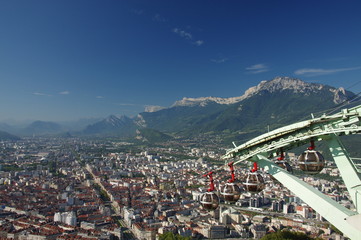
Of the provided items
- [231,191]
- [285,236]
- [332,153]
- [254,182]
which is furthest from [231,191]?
[285,236]

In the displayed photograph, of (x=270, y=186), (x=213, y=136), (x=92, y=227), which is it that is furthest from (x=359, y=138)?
(x=92, y=227)

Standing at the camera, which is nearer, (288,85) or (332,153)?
(332,153)

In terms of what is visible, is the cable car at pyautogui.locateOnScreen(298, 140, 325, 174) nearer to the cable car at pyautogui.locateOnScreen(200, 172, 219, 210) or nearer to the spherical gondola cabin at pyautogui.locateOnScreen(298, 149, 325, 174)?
the spherical gondola cabin at pyautogui.locateOnScreen(298, 149, 325, 174)

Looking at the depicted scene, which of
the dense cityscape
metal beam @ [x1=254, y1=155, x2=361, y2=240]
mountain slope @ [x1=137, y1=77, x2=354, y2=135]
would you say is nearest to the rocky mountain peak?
mountain slope @ [x1=137, y1=77, x2=354, y2=135]

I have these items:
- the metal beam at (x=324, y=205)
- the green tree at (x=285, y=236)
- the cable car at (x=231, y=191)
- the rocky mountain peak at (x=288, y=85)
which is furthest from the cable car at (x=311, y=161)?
the rocky mountain peak at (x=288, y=85)

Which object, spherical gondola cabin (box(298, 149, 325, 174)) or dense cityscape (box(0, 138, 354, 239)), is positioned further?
dense cityscape (box(0, 138, 354, 239))

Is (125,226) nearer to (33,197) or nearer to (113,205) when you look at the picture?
(113,205)

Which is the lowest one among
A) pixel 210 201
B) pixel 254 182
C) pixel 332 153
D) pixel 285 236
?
pixel 285 236

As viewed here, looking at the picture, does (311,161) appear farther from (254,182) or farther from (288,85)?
(288,85)
